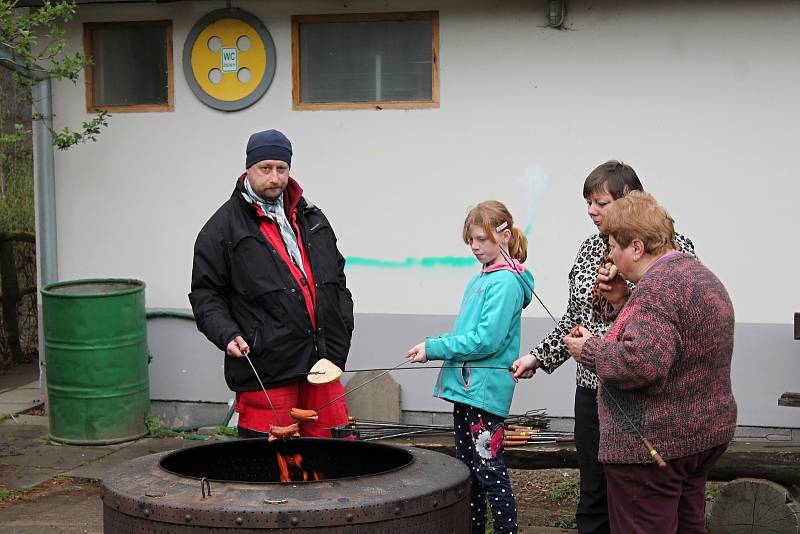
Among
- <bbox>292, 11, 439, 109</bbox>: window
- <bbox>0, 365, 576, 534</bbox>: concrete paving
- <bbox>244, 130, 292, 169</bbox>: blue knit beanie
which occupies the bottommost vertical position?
<bbox>0, 365, 576, 534</bbox>: concrete paving

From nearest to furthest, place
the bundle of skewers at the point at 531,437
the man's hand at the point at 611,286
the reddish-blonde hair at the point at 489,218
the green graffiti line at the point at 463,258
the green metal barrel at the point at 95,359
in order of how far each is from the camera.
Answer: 1. the man's hand at the point at 611,286
2. the reddish-blonde hair at the point at 489,218
3. the bundle of skewers at the point at 531,437
4. the green graffiti line at the point at 463,258
5. the green metal barrel at the point at 95,359

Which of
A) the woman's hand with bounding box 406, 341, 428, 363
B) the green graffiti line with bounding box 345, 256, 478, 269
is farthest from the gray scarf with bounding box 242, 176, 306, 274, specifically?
the green graffiti line with bounding box 345, 256, 478, 269

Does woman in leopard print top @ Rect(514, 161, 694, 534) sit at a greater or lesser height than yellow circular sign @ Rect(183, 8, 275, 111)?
lesser

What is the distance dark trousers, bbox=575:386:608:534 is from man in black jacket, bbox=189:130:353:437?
942 millimetres

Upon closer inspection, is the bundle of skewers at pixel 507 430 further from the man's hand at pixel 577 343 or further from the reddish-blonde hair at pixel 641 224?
the reddish-blonde hair at pixel 641 224

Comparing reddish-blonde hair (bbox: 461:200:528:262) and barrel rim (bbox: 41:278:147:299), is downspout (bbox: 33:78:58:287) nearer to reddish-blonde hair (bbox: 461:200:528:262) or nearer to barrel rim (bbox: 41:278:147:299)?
barrel rim (bbox: 41:278:147:299)

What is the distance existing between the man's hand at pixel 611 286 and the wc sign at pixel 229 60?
3939 millimetres

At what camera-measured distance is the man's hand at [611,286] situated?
146 inches

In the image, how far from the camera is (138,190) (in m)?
7.29

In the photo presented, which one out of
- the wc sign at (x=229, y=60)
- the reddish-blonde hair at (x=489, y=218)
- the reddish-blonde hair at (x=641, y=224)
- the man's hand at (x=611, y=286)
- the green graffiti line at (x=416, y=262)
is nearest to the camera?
the reddish-blonde hair at (x=641, y=224)

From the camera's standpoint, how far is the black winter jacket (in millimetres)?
4070

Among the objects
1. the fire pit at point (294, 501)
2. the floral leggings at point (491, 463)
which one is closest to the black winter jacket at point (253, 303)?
the fire pit at point (294, 501)

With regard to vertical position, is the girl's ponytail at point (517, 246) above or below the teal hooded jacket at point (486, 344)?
above

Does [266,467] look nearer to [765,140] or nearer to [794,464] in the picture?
[794,464]
